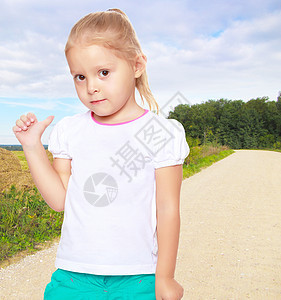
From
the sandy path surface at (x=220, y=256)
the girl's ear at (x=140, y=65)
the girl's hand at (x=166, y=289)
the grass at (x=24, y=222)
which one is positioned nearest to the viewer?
the girl's hand at (x=166, y=289)

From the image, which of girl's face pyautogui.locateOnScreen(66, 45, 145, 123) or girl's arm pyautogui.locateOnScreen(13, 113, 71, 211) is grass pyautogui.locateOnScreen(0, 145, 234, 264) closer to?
girl's arm pyautogui.locateOnScreen(13, 113, 71, 211)

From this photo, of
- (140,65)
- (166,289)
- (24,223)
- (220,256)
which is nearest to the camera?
(166,289)

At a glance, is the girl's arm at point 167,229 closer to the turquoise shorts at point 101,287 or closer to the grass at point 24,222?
the turquoise shorts at point 101,287

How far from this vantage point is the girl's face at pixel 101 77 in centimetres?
142

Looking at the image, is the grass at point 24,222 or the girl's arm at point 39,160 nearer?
the girl's arm at point 39,160

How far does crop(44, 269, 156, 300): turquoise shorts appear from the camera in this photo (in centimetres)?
140

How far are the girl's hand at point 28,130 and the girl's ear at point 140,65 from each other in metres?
0.48

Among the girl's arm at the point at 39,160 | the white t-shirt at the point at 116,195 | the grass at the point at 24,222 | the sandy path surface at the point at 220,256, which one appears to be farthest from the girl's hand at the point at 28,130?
the grass at the point at 24,222

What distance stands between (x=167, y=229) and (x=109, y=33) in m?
0.79

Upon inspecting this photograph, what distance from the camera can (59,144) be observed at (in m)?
1.61

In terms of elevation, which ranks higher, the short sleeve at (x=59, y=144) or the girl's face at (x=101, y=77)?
the girl's face at (x=101, y=77)

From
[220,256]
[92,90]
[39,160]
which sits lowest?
[220,256]

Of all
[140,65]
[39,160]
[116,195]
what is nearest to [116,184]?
[116,195]

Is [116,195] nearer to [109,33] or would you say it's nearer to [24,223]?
[109,33]
